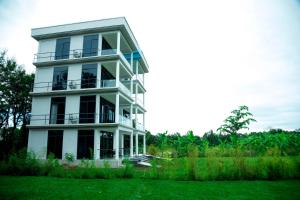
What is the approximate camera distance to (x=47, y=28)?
77.3 ft

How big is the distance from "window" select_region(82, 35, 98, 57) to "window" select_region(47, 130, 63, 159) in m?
8.21

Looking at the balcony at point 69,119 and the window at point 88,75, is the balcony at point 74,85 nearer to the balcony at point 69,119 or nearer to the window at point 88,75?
the window at point 88,75

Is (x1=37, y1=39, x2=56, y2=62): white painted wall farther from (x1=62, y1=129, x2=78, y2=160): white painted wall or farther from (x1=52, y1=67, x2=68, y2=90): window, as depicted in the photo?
(x1=62, y1=129, x2=78, y2=160): white painted wall

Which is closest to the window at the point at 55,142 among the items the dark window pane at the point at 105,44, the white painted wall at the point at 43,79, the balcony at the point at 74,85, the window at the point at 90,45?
the balcony at the point at 74,85

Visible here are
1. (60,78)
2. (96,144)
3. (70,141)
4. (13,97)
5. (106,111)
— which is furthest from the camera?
(13,97)

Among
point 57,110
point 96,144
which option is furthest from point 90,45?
point 96,144

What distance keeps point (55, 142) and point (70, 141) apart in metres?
1.67

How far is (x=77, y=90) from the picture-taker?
21.3m

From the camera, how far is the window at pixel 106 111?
22453mm

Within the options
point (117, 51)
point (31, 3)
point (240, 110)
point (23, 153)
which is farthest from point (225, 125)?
point (31, 3)

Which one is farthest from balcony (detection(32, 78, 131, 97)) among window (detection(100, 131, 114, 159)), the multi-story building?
window (detection(100, 131, 114, 159))

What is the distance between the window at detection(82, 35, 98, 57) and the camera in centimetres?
2239

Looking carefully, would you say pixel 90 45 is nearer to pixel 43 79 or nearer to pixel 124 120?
pixel 43 79

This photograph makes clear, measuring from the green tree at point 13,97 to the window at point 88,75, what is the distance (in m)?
11.5
